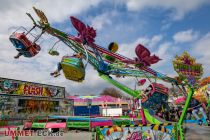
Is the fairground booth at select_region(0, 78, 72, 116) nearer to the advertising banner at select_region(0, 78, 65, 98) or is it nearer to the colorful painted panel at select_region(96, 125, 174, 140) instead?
the advertising banner at select_region(0, 78, 65, 98)

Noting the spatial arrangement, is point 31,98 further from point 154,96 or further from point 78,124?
point 154,96

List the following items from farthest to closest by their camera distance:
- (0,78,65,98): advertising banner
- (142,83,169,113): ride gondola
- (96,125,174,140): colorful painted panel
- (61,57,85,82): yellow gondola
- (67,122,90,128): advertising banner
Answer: (0,78,65,98): advertising banner
(67,122,90,128): advertising banner
(142,83,169,113): ride gondola
(61,57,85,82): yellow gondola
(96,125,174,140): colorful painted panel

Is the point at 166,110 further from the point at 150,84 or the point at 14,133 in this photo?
the point at 14,133

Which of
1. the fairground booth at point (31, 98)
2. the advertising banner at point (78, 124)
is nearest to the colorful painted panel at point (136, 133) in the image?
the advertising banner at point (78, 124)

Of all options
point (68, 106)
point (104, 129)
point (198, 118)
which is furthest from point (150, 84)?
point (68, 106)

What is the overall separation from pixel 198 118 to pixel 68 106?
2734 cm

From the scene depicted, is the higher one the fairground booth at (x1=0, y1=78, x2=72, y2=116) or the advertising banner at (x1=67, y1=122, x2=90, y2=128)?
the fairground booth at (x1=0, y1=78, x2=72, y2=116)

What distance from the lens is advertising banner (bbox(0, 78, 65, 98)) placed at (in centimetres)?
3341

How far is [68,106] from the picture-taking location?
148 ft

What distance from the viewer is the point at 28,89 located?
37.1 meters

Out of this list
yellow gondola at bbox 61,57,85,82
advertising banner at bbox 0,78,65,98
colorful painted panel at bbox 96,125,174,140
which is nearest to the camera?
colorful painted panel at bbox 96,125,174,140

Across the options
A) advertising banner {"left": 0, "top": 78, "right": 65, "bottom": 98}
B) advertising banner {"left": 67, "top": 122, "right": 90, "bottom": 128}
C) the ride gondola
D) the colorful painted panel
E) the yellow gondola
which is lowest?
advertising banner {"left": 67, "top": 122, "right": 90, "bottom": 128}

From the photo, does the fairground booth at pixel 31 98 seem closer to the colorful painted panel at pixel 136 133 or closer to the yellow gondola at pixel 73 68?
the yellow gondola at pixel 73 68

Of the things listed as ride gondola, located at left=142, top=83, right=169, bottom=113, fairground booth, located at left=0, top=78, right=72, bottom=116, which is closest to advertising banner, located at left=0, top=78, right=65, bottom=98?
fairground booth, located at left=0, top=78, right=72, bottom=116
